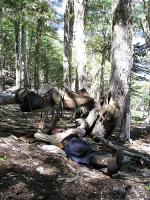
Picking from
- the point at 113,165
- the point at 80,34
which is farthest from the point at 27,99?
the point at 80,34

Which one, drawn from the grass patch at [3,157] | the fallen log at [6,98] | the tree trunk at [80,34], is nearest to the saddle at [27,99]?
the fallen log at [6,98]

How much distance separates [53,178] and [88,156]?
1.33 metres

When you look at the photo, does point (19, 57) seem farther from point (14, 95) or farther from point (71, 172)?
point (71, 172)

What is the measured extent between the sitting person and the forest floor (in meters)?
0.16

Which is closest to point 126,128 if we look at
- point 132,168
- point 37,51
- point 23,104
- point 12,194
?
point 132,168

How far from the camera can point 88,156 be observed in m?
7.29

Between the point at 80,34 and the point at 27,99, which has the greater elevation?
the point at 80,34

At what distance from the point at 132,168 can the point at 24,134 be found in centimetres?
281

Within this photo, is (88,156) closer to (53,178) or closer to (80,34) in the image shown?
(53,178)

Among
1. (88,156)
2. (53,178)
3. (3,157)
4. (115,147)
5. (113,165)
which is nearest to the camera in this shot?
(53,178)

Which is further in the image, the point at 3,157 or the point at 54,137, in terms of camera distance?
the point at 54,137

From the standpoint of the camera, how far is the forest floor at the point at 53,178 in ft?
18.1

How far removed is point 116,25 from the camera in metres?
11.3

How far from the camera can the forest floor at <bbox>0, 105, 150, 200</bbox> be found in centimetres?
553
